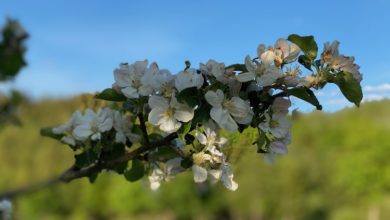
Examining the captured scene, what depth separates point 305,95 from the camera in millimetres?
848

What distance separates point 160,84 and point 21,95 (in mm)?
→ 2033

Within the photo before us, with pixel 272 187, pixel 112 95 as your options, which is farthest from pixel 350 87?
pixel 272 187

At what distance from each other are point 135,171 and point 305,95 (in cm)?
38

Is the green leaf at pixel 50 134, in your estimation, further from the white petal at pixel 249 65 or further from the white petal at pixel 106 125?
the white petal at pixel 249 65

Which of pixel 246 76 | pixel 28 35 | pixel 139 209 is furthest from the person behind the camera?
pixel 139 209

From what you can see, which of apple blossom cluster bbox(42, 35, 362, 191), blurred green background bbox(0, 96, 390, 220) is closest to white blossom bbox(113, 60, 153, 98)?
apple blossom cluster bbox(42, 35, 362, 191)

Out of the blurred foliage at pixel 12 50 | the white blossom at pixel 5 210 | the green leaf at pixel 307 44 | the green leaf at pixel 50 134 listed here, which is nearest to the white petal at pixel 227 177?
the green leaf at pixel 307 44

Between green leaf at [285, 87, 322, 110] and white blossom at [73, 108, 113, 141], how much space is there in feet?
1.11

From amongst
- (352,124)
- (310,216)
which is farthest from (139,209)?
(352,124)

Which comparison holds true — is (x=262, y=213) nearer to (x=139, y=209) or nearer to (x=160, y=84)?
(x=139, y=209)

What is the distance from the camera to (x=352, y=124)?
1021 centimetres

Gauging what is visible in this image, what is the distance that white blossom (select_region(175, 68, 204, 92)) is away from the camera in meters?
0.84

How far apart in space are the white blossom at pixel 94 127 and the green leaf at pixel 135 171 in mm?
94

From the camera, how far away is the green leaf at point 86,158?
1001mm
